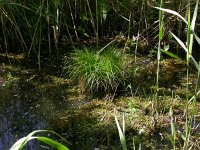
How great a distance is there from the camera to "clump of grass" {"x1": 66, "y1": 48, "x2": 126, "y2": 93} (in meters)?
3.67

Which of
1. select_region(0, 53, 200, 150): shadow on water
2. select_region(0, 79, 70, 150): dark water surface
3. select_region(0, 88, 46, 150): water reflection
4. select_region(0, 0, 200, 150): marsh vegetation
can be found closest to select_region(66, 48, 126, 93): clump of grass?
select_region(0, 0, 200, 150): marsh vegetation

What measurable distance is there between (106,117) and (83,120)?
0.19 metres

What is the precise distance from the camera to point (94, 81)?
3705 millimetres

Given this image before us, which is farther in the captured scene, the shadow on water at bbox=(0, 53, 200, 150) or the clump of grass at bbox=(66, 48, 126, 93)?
the clump of grass at bbox=(66, 48, 126, 93)

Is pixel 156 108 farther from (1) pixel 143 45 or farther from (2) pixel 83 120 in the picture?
(1) pixel 143 45

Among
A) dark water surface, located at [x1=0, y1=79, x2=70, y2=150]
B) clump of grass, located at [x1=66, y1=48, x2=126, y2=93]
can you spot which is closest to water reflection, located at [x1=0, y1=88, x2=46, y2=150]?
dark water surface, located at [x1=0, y1=79, x2=70, y2=150]

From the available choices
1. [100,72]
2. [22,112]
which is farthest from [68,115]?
[100,72]

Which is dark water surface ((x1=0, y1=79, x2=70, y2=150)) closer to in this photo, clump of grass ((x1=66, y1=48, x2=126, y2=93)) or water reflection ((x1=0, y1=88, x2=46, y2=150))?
water reflection ((x1=0, y1=88, x2=46, y2=150))

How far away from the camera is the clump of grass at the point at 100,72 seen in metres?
3.67

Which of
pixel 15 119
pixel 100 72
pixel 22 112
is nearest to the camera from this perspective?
pixel 15 119

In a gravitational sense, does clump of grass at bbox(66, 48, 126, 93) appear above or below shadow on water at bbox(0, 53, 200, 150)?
above

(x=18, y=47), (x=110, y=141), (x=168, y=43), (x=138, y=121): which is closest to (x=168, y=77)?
(x=168, y=43)

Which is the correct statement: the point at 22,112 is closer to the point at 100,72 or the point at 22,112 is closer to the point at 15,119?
the point at 15,119

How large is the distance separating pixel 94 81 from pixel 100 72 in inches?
4.0
